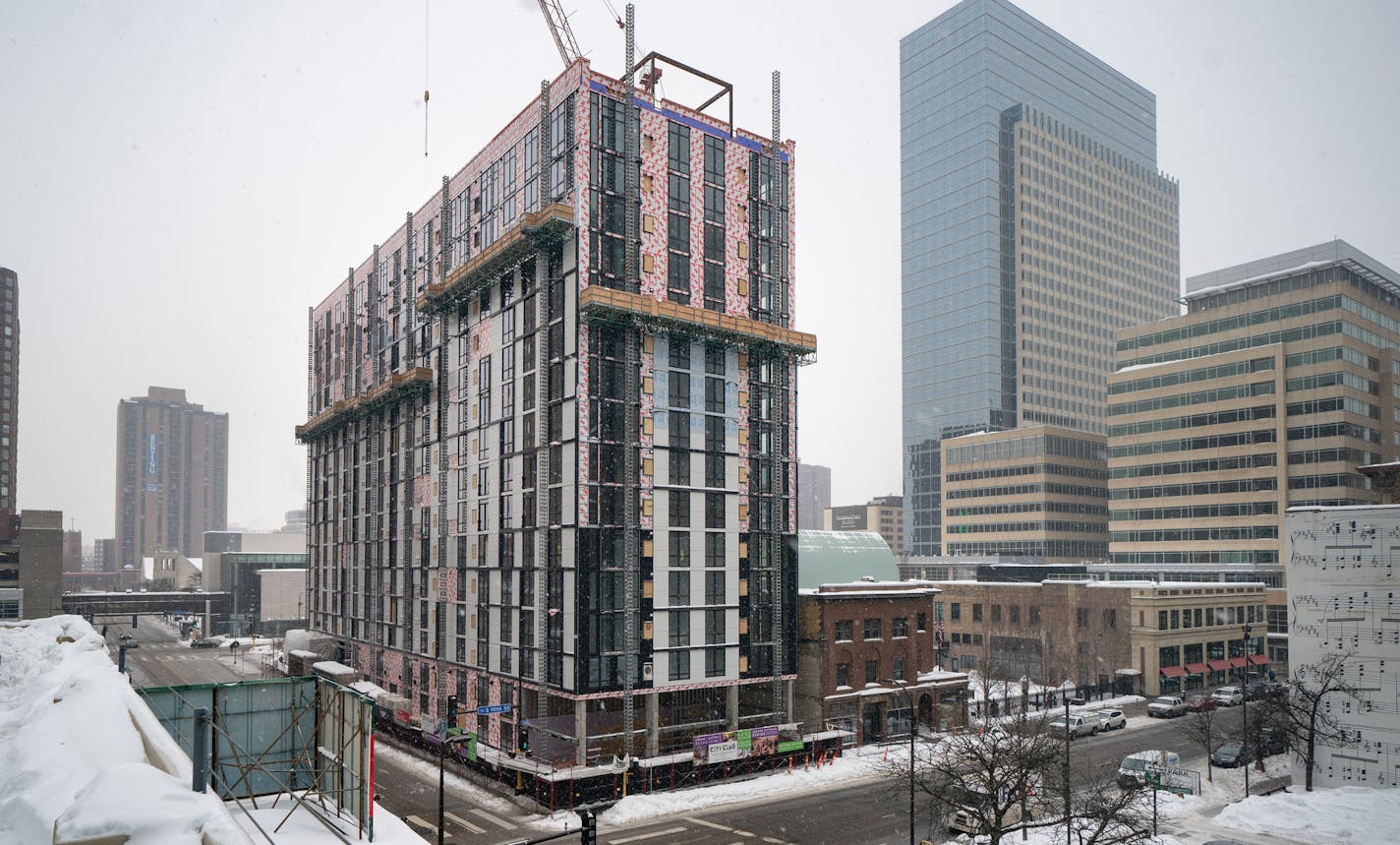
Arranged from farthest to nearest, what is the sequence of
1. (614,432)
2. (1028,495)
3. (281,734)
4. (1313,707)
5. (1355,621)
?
(1028,495), (614,432), (1355,621), (1313,707), (281,734)

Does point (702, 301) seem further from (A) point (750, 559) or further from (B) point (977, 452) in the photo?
(B) point (977, 452)

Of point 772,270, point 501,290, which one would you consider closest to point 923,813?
point 772,270

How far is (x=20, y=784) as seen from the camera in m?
12.9

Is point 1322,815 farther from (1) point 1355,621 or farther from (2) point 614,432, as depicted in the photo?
(2) point 614,432

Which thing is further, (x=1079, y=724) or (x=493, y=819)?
(x=1079, y=724)

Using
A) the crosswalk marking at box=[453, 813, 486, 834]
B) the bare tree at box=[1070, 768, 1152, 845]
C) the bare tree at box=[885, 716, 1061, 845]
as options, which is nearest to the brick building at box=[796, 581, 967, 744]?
the bare tree at box=[1070, 768, 1152, 845]

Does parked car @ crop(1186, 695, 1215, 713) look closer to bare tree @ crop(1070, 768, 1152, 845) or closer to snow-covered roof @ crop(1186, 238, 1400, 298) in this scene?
bare tree @ crop(1070, 768, 1152, 845)

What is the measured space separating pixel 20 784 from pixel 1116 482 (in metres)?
145

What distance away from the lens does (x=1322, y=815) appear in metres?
47.9

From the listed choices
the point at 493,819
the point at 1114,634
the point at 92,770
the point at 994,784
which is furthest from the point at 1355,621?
the point at 92,770

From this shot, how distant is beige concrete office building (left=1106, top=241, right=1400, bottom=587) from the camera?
121188mm

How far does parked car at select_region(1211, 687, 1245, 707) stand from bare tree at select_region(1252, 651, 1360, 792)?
2885 centimetres

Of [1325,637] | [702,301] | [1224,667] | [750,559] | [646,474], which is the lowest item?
[1224,667]

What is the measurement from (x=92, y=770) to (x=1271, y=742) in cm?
7120
